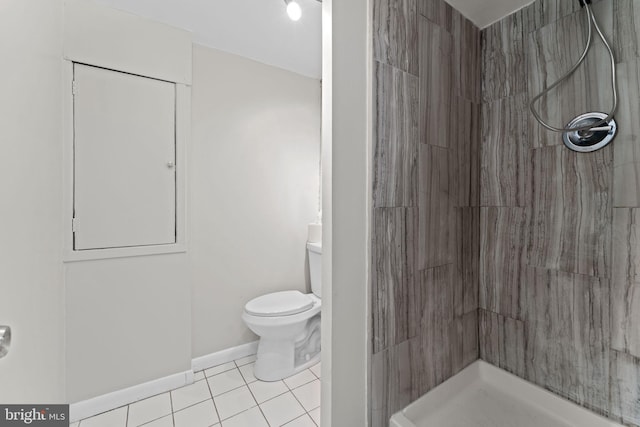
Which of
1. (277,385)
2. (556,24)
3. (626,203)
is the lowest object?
(277,385)

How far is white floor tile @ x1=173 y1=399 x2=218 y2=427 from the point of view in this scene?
4.64ft

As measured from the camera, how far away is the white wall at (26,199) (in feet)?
2.12

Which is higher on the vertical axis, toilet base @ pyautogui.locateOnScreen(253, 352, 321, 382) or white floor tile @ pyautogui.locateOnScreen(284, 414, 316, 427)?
toilet base @ pyautogui.locateOnScreen(253, 352, 321, 382)

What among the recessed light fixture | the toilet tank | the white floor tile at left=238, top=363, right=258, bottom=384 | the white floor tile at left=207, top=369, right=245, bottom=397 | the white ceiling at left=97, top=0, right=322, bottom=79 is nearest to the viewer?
the recessed light fixture

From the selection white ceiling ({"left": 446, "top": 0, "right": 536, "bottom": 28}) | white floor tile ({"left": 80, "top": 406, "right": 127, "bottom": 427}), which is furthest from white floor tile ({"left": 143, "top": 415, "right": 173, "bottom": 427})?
white ceiling ({"left": 446, "top": 0, "right": 536, "bottom": 28})

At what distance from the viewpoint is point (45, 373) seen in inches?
35.8

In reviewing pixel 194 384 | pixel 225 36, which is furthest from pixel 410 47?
pixel 194 384

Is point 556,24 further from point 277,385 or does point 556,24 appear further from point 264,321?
point 277,385

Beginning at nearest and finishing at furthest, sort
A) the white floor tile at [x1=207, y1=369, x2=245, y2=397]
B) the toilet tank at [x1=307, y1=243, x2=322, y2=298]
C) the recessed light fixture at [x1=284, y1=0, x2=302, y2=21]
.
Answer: the recessed light fixture at [x1=284, y1=0, x2=302, y2=21] → the white floor tile at [x1=207, y1=369, x2=245, y2=397] → the toilet tank at [x1=307, y1=243, x2=322, y2=298]

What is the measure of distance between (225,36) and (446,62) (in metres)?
1.51

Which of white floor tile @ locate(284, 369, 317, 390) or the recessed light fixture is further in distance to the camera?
white floor tile @ locate(284, 369, 317, 390)

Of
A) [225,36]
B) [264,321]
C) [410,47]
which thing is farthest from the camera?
[225,36]

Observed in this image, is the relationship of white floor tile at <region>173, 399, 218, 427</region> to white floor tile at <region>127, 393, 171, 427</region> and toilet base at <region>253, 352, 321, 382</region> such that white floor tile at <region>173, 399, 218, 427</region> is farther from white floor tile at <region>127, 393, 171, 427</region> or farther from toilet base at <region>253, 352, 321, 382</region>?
toilet base at <region>253, 352, 321, 382</region>

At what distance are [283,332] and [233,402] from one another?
0.47 meters
